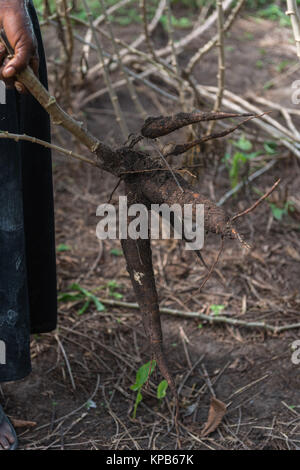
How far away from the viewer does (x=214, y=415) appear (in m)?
1.91

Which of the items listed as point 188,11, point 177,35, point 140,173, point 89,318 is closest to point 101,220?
point 89,318

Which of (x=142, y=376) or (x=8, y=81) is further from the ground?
(x=8, y=81)

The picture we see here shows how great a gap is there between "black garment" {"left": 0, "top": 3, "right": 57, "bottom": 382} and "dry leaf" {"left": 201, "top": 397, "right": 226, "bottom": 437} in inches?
25.2

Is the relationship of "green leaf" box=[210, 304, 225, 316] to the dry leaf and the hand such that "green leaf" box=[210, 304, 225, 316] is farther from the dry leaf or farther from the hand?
the hand

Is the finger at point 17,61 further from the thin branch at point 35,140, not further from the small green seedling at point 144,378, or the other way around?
the small green seedling at point 144,378

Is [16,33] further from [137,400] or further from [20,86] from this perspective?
[137,400]

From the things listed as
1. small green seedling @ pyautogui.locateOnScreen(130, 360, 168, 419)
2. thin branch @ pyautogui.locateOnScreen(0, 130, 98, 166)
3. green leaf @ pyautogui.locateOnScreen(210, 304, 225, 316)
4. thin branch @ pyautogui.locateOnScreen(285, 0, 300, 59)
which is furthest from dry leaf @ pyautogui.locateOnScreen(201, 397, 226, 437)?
thin branch @ pyautogui.locateOnScreen(285, 0, 300, 59)

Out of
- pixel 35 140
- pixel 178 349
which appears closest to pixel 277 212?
pixel 178 349

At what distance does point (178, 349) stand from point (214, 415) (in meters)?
0.44

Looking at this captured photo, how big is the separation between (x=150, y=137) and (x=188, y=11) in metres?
4.59

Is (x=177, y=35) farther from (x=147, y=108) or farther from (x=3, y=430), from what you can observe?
(x=3, y=430)

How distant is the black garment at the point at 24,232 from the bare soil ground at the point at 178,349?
23 cm

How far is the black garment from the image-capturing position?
165 centimetres

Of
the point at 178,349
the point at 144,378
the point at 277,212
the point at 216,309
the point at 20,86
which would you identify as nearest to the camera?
the point at 20,86
